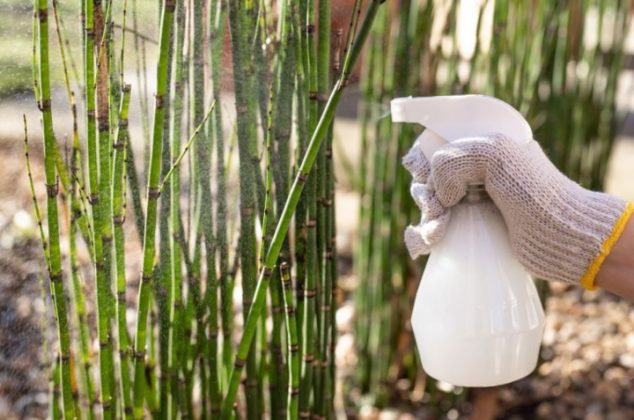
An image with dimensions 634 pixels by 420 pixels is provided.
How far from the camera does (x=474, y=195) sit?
3.25 feet

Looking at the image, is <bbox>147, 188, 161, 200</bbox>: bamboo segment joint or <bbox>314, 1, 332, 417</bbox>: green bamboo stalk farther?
<bbox>314, 1, 332, 417</bbox>: green bamboo stalk

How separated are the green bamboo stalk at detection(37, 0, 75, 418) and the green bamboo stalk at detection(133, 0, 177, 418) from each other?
0.24 feet

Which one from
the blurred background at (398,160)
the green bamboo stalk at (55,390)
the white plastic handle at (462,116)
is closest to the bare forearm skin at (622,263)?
the white plastic handle at (462,116)

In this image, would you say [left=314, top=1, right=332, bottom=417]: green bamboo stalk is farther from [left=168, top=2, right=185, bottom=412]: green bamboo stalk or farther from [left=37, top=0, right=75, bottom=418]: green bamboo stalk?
[left=37, top=0, right=75, bottom=418]: green bamboo stalk

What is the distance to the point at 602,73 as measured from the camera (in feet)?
7.84

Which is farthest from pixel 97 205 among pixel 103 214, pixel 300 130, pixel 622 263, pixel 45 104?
pixel 622 263

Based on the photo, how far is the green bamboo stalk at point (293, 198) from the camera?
Result: 85cm

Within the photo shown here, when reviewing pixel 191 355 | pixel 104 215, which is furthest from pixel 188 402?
pixel 104 215

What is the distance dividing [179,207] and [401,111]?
269 millimetres

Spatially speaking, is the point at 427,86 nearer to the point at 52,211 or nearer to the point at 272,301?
the point at 272,301

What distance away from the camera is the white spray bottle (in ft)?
3.19

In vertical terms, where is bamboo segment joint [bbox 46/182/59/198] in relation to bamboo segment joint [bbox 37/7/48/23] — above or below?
below

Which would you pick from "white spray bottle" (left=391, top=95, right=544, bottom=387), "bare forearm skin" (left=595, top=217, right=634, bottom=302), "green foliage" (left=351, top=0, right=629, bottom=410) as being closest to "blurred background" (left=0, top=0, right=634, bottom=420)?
"green foliage" (left=351, top=0, right=629, bottom=410)

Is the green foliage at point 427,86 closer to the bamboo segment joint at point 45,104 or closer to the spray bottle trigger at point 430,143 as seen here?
the spray bottle trigger at point 430,143
